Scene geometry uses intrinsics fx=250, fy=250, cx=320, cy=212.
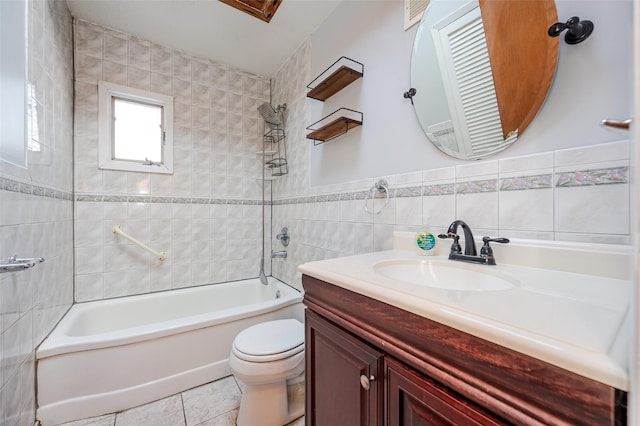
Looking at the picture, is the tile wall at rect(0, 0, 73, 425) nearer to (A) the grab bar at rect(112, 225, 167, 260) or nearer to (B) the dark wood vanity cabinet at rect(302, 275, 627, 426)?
(A) the grab bar at rect(112, 225, 167, 260)

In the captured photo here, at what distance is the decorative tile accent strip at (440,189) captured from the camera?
1.05 metres

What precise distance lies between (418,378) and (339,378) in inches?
11.5

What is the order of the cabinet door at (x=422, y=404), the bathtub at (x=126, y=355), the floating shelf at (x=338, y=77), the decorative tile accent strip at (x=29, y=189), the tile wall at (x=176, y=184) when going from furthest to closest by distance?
1. the tile wall at (x=176, y=184)
2. the floating shelf at (x=338, y=77)
3. the bathtub at (x=126, y=355)
4. the decorative tile accent strip at (x=29, y=189)
5. the cabinet door at (x=422, y=404)

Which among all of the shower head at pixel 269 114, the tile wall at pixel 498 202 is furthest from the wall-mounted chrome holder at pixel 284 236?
the shower head at pixel 269 114

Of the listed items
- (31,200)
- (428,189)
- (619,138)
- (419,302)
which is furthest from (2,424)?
(619,138)

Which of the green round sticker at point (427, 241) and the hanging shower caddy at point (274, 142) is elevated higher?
the hanging shower caddy at point (274, 142)

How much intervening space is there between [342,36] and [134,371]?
240cm

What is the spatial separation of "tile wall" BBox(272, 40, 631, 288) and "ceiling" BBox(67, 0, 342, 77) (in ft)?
4.04

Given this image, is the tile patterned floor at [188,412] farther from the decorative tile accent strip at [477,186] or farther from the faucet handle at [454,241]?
the decorative tile accent strip at [477,186]

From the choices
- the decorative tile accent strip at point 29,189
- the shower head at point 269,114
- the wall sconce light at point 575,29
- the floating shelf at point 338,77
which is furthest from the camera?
the shower head at point 269,114

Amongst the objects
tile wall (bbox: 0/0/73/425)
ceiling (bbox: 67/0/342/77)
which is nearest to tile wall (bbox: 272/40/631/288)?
ceiling (bbox: 67/0/342/77)

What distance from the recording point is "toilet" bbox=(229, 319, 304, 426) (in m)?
1.18

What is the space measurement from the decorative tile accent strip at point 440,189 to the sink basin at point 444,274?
1.06 feet

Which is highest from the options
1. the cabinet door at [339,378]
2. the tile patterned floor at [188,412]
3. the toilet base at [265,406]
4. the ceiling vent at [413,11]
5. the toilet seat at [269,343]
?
the ceiling vent at [413,11]
